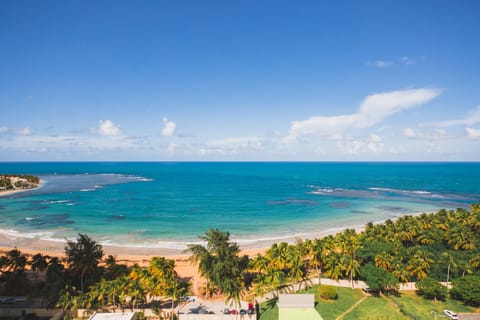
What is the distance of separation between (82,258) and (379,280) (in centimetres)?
3761

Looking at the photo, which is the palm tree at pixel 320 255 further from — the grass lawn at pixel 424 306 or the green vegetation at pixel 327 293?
the grass lawn at pixel 424 306

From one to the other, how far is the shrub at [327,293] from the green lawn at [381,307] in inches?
25.2

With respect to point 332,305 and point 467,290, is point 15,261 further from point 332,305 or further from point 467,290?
point 467,290

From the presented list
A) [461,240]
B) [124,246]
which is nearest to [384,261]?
[461,240]

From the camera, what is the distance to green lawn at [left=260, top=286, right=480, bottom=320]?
30.1 metres

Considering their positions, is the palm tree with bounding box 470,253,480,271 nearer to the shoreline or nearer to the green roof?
the green roof

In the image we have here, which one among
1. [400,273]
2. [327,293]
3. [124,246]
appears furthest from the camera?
[124,246]

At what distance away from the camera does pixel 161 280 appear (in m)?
29.6

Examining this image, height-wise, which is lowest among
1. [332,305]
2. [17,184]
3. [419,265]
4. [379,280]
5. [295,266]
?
[332,305]

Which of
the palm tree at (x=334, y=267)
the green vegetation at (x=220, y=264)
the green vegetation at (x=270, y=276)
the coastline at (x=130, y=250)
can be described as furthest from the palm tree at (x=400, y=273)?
the coastline at (x=130, y=250)

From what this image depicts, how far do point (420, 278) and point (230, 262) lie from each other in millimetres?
26328

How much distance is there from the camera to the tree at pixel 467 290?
3116 centimetres

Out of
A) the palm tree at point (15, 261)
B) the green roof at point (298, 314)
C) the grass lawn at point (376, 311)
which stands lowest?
the grass lawn at point (376, 311)

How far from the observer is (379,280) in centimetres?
3406
